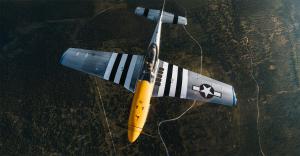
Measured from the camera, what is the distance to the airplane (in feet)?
48.2

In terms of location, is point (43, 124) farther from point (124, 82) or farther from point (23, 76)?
point (124, 82)

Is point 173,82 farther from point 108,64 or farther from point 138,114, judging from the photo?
point 108,64

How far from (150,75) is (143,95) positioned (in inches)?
41.4

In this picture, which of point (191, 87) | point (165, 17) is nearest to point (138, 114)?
point (191, 87)

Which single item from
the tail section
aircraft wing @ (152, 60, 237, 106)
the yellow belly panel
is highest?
the tail section

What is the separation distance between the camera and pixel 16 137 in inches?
584

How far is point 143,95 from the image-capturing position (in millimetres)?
14055

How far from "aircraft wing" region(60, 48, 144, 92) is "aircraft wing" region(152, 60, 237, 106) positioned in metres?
1.20

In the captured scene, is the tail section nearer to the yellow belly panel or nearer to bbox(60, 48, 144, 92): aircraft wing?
bbox(60, 48, 144, 92): aircraft wing

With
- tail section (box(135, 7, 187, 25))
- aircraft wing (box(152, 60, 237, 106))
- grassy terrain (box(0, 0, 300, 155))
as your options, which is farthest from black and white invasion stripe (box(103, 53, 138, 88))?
tail section (box(135, 7, 187, 25))

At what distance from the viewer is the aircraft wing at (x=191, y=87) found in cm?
1481

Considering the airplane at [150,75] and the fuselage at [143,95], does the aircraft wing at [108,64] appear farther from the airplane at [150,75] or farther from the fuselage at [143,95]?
the fuselage at [143,95]

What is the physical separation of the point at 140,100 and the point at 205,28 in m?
6.44

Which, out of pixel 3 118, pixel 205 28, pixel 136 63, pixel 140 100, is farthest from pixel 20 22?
pixel 205 28
